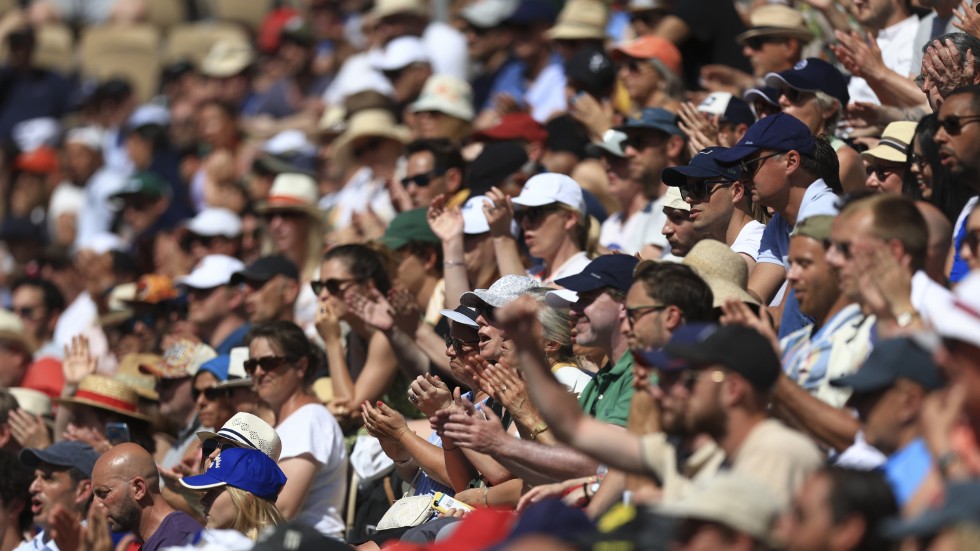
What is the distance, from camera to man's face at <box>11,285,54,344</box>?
13.6 m

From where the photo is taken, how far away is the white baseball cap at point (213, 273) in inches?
455

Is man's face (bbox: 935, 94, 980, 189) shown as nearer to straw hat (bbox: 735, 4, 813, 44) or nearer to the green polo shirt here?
the green polo shirt

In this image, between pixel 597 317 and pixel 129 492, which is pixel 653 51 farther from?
pixel 129 492

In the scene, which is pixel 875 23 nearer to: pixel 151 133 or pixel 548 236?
pixel 548 236

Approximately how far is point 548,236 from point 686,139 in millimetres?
1332

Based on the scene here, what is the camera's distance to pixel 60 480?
30.2ft

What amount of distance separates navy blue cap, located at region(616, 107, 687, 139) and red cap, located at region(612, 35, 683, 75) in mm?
1422

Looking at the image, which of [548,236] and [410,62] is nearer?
[548,236]

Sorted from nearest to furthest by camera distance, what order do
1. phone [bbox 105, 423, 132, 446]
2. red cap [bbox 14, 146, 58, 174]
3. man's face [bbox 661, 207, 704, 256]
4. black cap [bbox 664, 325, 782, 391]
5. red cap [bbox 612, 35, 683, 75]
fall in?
black cap [bbox 664, 325, 782, 391] → man's face [bbox 661, 207, 704, 256] → phone [bbox 105, 423, 132, 446] → red cap [bbox 612, 35, 683, 75] → red cap [bbox 14, 146, 58, 174]

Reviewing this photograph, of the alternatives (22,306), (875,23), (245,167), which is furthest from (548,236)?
(245,167)

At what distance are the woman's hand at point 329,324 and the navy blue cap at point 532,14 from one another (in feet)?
17.1

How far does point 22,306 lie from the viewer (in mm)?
13664

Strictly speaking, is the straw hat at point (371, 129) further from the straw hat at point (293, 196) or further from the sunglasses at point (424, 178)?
the sunglasses at point (424, 178)

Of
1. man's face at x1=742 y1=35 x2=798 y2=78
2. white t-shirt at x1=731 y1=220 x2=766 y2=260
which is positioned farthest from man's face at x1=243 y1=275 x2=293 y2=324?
white t-shirt at x1=731 y1=220 x2=766 y2=260
